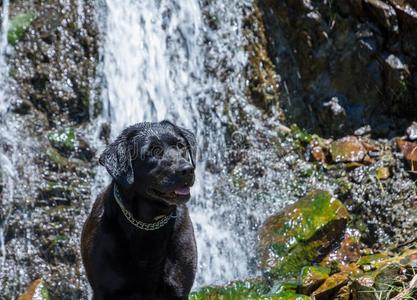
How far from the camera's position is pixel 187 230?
5.07 metres

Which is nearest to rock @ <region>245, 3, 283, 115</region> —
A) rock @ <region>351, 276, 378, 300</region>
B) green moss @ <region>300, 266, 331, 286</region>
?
green moss @ <region>300, 266, 331, 286</region>

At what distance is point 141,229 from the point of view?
4.91m

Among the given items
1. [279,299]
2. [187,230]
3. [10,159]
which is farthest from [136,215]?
[10,159]

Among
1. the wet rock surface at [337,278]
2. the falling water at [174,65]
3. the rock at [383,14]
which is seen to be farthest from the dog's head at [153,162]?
the rock at [383,14]

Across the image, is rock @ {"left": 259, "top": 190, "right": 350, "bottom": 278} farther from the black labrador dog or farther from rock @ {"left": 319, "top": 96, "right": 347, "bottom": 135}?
the black labrador dog

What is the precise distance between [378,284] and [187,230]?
1.62 metres

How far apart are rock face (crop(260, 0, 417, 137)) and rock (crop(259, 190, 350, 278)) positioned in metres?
1.84

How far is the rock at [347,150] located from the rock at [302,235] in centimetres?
122

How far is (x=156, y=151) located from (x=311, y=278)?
234 cm

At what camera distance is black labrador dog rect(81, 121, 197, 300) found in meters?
4.84

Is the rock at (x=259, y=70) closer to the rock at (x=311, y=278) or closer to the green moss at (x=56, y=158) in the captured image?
the green moss at (x=56, y=158)

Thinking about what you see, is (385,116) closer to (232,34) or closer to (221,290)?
(232,34)

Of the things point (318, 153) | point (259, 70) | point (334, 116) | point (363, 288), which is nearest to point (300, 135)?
point (318, 153)

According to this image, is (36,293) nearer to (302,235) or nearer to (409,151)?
(302,235)
